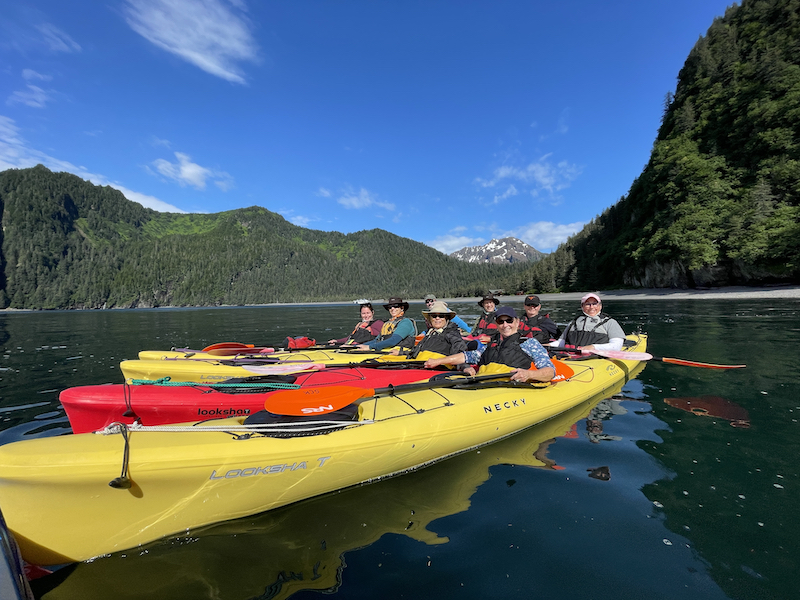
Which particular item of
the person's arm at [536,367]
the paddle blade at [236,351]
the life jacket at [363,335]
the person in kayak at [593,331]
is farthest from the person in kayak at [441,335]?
the paddle blade at [236,351]

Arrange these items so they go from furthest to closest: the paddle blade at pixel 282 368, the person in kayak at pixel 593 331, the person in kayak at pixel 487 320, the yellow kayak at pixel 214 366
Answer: the person in kayak at pixel 487 320 < the person in kayak at pixel 593 331 < the paddle blade at pixel 282 368 < the yellow kayak at pixel 214 366

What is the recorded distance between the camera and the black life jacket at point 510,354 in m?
6.46

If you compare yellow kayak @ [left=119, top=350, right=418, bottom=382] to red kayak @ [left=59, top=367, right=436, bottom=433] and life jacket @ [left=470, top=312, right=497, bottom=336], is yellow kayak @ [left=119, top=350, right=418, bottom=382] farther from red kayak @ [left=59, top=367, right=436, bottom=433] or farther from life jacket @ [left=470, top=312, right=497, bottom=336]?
life jacket @ [left=470, top=312, right=497, bottom=336]

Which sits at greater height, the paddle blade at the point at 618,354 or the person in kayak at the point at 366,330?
the person in kayak at the point at 366,330

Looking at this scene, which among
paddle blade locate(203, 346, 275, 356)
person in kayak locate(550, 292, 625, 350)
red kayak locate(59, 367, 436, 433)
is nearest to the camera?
red kayak locate(59, 367, 436, 433)

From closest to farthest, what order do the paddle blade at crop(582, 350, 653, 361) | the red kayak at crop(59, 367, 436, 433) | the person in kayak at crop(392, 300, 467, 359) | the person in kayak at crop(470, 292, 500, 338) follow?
the red kayak at crop(59, 367, 436, 433) → the person in kayak at crop(392, 300, 467, 359) → the paddle blade at crop(582, 350, 653, 361) → the person in kayak at crop(470, 292, 500, 338)

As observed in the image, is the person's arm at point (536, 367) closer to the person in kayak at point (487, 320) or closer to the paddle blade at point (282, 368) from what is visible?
the paddle blade at point (282, 368)

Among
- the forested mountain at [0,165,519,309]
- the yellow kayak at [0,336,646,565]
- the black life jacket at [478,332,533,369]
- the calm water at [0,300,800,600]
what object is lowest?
the calm water at [0,300,800,600]

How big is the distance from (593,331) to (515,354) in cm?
399

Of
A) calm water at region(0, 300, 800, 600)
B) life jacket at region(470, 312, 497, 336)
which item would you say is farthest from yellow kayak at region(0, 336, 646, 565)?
life jacket at region(470, 312, 497, 336)

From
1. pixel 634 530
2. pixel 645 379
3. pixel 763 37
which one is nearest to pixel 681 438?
pixel 634 530

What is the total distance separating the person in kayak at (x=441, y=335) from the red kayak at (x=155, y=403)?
3.12 meters

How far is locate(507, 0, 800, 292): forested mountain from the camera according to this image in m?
39.2

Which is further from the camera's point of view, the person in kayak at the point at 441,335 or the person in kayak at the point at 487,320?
the person in kayak at the point at 487,320
